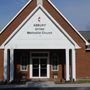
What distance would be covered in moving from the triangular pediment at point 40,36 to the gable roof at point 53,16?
6.57ft

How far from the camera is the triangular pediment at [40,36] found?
36.3 m

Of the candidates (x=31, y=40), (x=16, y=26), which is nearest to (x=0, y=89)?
(x=31, y=40)

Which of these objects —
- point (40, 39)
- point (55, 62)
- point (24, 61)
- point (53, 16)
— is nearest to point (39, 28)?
point (40, 39)

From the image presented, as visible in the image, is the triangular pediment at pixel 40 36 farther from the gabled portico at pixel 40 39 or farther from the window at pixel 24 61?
the window at pixel 24 61

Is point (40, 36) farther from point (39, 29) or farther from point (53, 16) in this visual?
point (53, 16)

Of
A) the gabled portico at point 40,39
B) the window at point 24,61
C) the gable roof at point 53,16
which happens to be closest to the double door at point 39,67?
the window at point 24,61

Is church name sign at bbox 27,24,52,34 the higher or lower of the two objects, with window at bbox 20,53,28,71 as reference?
higher

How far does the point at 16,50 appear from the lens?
128 ft

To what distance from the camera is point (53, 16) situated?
3900 centimetres

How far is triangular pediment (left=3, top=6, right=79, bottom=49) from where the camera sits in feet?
119

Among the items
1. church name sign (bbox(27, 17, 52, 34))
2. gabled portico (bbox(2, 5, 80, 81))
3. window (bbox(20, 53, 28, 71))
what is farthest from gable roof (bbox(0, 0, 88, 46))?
window (bbox(20, 53, 28, 71))

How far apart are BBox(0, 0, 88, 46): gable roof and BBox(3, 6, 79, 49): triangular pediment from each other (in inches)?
78.8

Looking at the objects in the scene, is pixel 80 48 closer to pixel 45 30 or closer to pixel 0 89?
pixel 45 30

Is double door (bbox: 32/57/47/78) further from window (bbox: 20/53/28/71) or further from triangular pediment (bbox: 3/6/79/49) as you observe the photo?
triangular pediment (bbox: 3/6/79/49)
